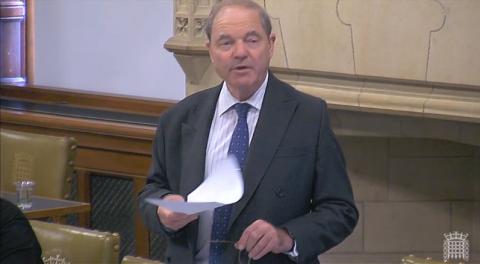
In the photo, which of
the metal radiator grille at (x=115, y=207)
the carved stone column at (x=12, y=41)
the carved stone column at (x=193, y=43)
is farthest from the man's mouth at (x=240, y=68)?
the carved stone column at (x=12, y=41)

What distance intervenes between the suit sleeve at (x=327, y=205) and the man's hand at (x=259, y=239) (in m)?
0.10

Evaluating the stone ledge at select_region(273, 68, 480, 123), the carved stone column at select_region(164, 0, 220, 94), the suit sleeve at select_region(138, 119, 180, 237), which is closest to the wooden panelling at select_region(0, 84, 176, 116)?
the carved stone column at select_region(164, 0, 220, 94)

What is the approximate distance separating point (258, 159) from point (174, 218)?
Result: 26 centimetres

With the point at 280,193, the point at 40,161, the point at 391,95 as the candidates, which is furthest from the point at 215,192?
the point at 40,161

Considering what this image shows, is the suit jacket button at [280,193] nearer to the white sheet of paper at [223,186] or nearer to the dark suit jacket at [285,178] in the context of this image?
the dark suit jacket at [285,178]

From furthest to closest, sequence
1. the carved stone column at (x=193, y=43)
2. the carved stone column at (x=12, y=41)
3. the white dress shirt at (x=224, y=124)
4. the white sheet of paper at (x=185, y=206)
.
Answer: the carved stone column at (x=12, y=41), the carved stone column at (x=193, y=43), the white dress shirt at (x=224, y=124), the white sheet of paper at (x=185, y=206)

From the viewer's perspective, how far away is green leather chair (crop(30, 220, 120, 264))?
3.51 m

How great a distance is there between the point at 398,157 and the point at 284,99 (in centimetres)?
287

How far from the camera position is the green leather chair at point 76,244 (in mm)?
3508

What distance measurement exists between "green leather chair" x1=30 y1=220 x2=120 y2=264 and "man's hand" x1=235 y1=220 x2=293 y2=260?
890 mm

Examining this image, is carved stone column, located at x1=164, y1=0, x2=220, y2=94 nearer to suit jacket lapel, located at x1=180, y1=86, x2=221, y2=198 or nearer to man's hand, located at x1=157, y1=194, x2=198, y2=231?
suit jacket lapel, located at x1=180, y1=86, x2=221, y2=198

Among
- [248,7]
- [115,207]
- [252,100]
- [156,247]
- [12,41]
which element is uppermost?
[12,41]

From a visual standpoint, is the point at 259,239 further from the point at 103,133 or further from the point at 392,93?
the point at 103,133

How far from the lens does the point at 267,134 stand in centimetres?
285
